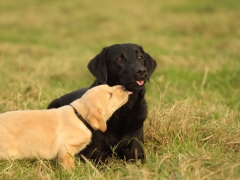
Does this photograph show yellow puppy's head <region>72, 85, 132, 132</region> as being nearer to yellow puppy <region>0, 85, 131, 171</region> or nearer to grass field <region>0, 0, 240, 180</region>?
yellow puppy <region>0, 85, 131, 171</region>

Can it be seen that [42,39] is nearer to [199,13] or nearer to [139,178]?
[199,13]

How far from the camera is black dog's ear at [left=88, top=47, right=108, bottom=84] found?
225 inches

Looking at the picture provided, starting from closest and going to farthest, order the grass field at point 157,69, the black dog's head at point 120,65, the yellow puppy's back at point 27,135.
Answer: the grass field at point 157,69 < the yellow puppy's back at point 27,135 < the black dog's head at point 120,65

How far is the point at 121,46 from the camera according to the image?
588 cm

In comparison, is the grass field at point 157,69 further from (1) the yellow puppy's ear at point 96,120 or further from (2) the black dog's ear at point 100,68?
(2) the black dog's ear at point 100,68

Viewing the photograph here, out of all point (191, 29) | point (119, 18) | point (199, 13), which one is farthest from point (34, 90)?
point (199, 13)

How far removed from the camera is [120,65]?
572 cm

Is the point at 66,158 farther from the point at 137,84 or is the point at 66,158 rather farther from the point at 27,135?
the point at 137,84

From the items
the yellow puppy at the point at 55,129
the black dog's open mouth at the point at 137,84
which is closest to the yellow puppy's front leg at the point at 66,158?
the yellow puppy at the point at 55,129

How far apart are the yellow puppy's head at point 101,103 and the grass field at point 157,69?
1.40 feet

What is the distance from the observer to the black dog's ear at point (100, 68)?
5709 millimetres

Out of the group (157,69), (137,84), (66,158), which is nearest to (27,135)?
(66,158)

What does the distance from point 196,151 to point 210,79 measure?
5165 mm

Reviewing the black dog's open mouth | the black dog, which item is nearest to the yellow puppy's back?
the black dog
